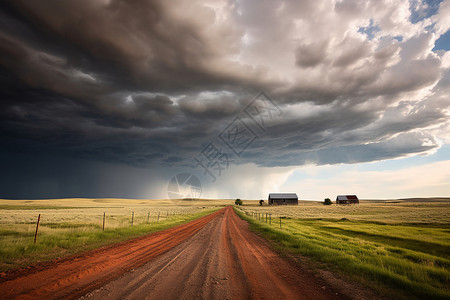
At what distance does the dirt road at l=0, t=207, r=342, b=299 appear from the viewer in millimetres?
5566

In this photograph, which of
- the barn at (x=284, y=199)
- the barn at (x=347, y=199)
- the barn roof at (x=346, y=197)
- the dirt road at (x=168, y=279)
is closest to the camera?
the dirt road at (x=168, y=279)

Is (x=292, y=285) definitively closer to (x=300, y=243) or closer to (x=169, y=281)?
(x=169, y=281)

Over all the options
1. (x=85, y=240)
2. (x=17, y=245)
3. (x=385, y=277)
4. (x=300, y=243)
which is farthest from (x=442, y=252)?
(x=17, y=245)

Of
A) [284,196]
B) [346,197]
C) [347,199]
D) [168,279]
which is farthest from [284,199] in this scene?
[168,279]

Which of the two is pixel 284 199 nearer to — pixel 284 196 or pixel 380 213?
pixel 284 196

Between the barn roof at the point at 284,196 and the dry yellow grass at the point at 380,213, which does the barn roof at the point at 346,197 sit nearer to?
the barn roof at the point at 284,196

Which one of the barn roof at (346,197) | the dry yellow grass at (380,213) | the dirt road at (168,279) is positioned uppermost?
the barn roof at (346,197)

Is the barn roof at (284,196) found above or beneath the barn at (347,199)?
above

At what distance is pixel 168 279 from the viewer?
21.7ft

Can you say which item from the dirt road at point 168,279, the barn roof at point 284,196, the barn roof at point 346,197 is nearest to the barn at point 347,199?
the barn roof at point 346,197

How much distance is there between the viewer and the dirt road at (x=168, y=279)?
5566mm

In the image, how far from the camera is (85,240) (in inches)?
526

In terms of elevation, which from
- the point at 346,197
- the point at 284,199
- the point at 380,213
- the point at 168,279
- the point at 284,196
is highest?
the point at 284,196

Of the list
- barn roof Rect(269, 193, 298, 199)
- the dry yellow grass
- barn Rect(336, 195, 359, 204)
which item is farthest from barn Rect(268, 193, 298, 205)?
the dry yellow grass
